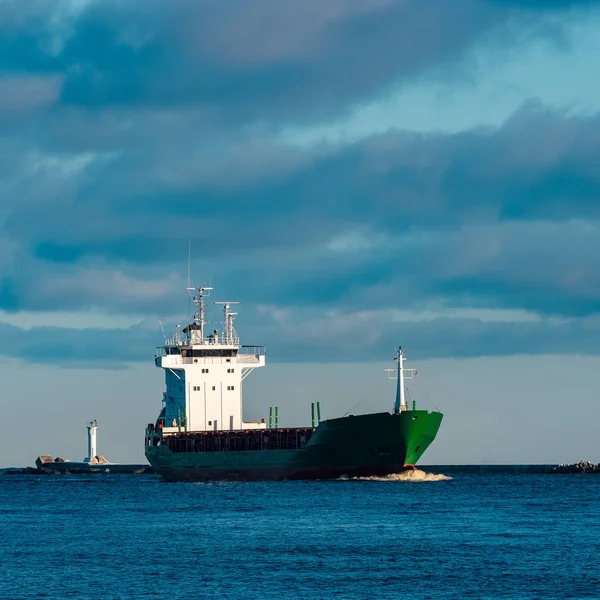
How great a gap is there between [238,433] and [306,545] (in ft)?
144

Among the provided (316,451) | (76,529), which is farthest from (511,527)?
(316,451)

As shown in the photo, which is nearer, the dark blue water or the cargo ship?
the dark blue water

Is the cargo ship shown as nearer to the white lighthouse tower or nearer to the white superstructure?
the white superstructure

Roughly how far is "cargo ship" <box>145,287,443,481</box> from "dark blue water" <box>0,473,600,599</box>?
9.55ft

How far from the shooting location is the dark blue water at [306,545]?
39750 mm

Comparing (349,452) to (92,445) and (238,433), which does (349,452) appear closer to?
(238,433)

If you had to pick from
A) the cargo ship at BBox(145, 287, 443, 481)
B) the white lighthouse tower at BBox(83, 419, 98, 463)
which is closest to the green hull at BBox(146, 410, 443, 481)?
the cargo ship at BBox(145, 287, 443, 481)

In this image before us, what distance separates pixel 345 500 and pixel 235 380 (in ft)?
105

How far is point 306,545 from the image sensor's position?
50.0m

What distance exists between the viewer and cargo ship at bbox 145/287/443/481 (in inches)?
3162

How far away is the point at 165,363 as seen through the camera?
3917 inches

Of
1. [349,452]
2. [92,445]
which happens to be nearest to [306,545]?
[349,452]

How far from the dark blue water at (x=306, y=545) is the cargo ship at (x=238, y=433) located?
2.91 meters

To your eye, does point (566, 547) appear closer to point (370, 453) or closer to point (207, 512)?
point (207, 512)
